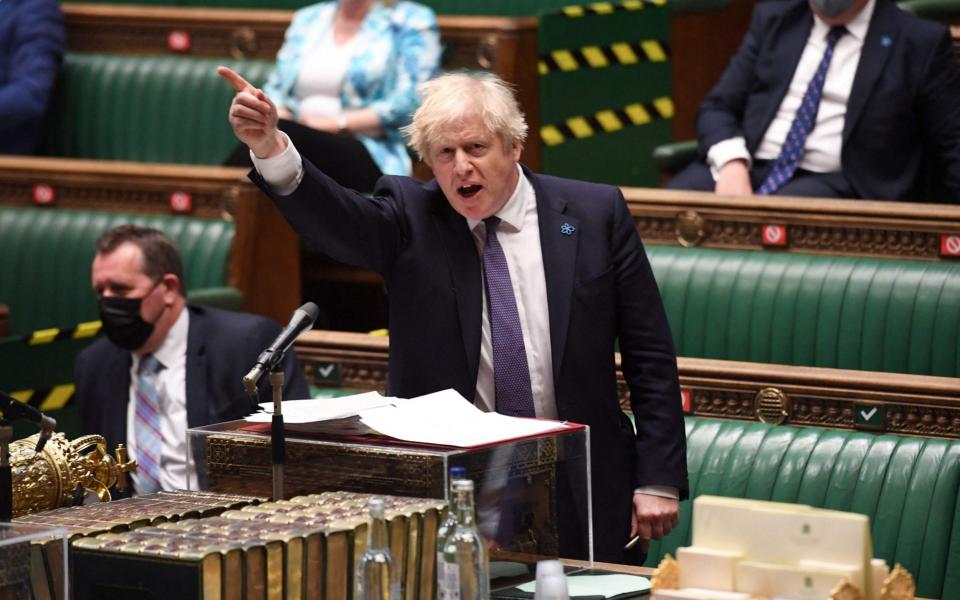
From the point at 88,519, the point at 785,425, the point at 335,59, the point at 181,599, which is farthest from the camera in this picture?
the point at 335,59

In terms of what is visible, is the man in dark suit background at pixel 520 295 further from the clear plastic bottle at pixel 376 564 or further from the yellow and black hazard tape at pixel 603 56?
the yellow and black hazard tape at pixel 603 56

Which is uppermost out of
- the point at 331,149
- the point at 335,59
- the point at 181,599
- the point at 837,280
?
the point at 335,59

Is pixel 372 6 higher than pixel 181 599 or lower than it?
higher

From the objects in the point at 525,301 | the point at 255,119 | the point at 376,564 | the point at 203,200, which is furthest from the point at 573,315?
the point at 203,200

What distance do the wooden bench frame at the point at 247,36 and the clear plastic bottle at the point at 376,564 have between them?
137 inches

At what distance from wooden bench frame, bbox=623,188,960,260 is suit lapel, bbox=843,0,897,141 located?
1.36 feet

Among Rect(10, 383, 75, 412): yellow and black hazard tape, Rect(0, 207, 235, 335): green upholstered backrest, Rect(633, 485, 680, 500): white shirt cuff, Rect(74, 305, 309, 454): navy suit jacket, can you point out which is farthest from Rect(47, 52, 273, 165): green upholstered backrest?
Rect(633, 485, 680, 500): white shirt cuff

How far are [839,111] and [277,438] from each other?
2802 millimetres

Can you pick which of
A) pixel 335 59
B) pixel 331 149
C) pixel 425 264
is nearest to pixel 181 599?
pixel 425 264

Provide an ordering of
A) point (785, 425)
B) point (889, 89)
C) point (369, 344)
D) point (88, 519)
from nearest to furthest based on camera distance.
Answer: point (88, 519) < point (785, 425) < point (369, 344) < point (889, 89)

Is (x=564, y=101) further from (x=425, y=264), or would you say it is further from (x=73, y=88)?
(x=425, y=264)

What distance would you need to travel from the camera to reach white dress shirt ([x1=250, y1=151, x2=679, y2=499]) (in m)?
2.78

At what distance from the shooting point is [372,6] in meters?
5.39

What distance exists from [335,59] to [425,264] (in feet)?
8.87
